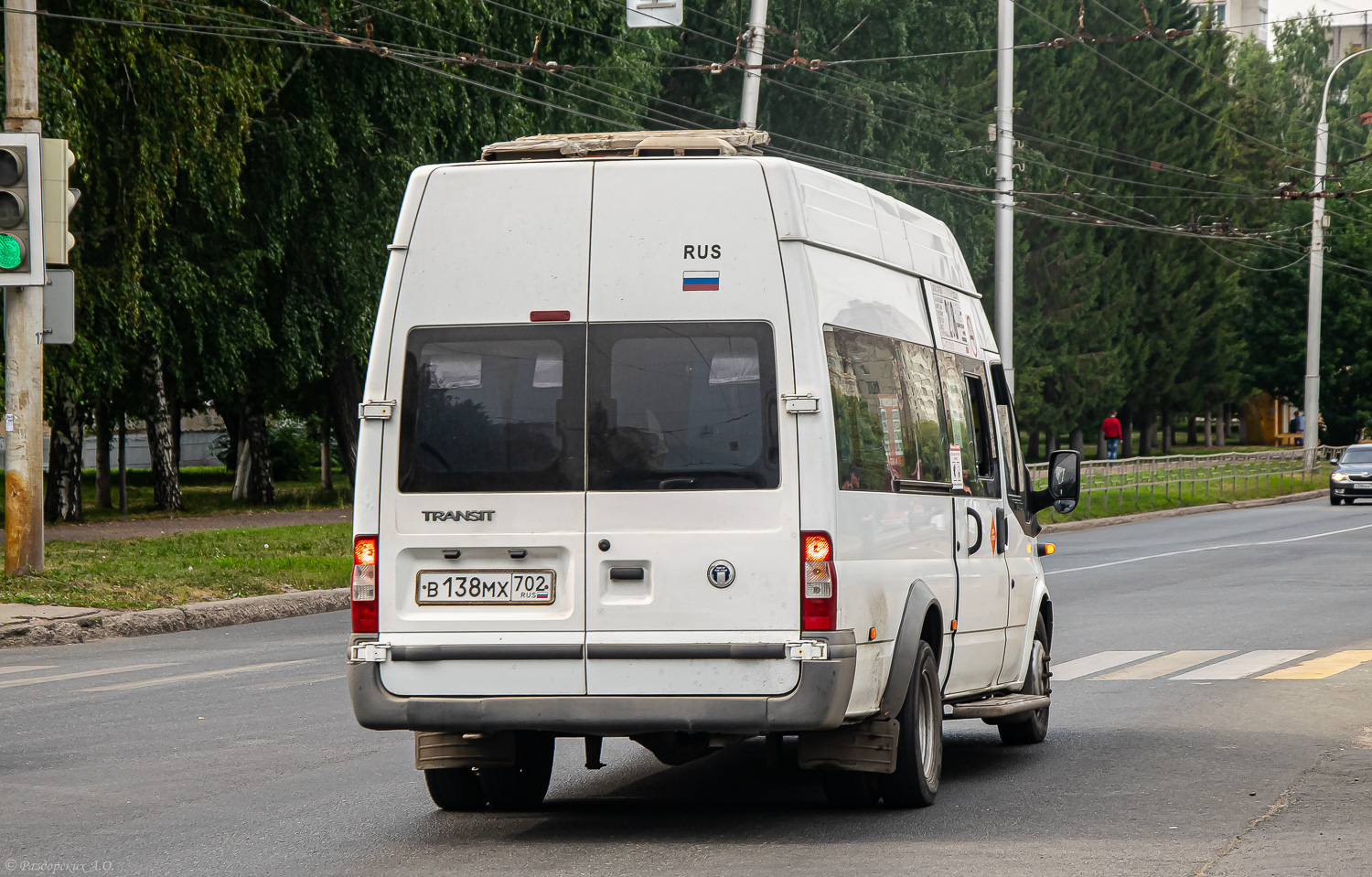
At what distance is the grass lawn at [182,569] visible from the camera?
1661cm

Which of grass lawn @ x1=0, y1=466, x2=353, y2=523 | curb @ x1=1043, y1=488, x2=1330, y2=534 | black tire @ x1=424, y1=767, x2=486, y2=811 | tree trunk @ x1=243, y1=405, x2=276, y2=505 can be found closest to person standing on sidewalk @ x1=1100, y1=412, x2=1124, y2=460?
curb @ x1=1043, y1=488, x2=1330, y2=534

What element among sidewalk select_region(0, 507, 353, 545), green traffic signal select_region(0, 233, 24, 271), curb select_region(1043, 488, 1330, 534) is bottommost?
curb select_region(1043, 488, 1330, 534)

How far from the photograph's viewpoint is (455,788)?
7.64 metres

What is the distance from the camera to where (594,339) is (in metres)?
7.03

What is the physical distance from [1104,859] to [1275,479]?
4538 cm

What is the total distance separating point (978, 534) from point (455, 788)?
9.21ft

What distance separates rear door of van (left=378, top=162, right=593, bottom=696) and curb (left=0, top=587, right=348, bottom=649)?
344 inches

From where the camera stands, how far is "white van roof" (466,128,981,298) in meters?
7.11

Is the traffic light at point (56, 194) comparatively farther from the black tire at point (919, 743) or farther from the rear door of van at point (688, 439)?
the black tire at point (919, 743)

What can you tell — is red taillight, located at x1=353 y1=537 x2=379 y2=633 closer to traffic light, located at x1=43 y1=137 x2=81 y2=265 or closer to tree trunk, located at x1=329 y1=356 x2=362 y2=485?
traffic light, located at x1=43 y1=137 x2=81 y2=265

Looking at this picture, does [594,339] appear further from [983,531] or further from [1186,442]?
[1186,442]

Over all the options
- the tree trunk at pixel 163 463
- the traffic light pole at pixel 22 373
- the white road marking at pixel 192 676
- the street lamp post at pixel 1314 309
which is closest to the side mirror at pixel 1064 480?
the white road marking at pixel 192 676

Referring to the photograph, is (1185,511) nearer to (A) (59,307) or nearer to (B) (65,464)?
(B) (65,464)

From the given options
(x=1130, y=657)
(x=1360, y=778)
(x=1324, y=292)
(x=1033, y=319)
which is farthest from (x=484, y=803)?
(x=1324, y=292)
